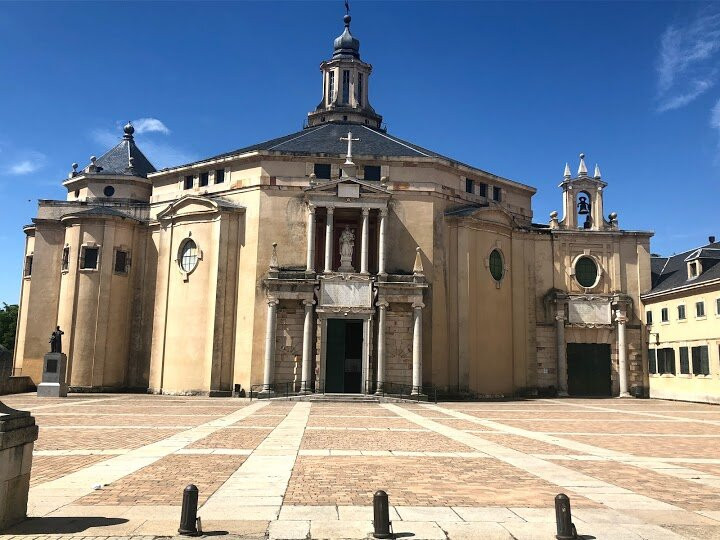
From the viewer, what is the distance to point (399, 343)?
34.7m

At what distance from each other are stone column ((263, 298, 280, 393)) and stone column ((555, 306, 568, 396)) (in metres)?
19.2

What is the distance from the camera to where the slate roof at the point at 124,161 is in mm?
45753

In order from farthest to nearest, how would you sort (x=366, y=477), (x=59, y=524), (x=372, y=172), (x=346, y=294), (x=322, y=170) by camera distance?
1. (x=372, y=172)
2. (x=322, y=170)
3. (x=346, y=294)
4. (x=366, y=477)
5. (x=59, y=524)

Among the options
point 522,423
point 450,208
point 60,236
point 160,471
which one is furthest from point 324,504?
point 60,236

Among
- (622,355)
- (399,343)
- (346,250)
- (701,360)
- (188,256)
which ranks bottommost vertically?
(701,360)

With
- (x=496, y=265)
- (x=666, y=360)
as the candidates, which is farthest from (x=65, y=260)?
(x=666, y=360)

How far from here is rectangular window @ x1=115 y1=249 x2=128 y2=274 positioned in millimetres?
40188

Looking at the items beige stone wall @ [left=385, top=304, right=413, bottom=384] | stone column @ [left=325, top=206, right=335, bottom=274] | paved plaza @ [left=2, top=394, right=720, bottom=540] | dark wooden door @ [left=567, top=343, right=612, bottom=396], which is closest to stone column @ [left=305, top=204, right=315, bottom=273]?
stone column @ [left=325, top=206, right=335, bottom=274]

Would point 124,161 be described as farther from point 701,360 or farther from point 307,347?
point 701,360

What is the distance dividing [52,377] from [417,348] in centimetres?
A: 1990

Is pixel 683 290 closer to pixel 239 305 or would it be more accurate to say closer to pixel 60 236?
pixel 239 305

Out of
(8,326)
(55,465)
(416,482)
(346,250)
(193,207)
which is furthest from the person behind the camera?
(8,326)

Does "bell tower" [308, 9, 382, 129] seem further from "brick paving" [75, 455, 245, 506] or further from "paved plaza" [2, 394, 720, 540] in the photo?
"brick paving" [75, 455, 245, 506]

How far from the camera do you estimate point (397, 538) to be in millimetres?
7371
